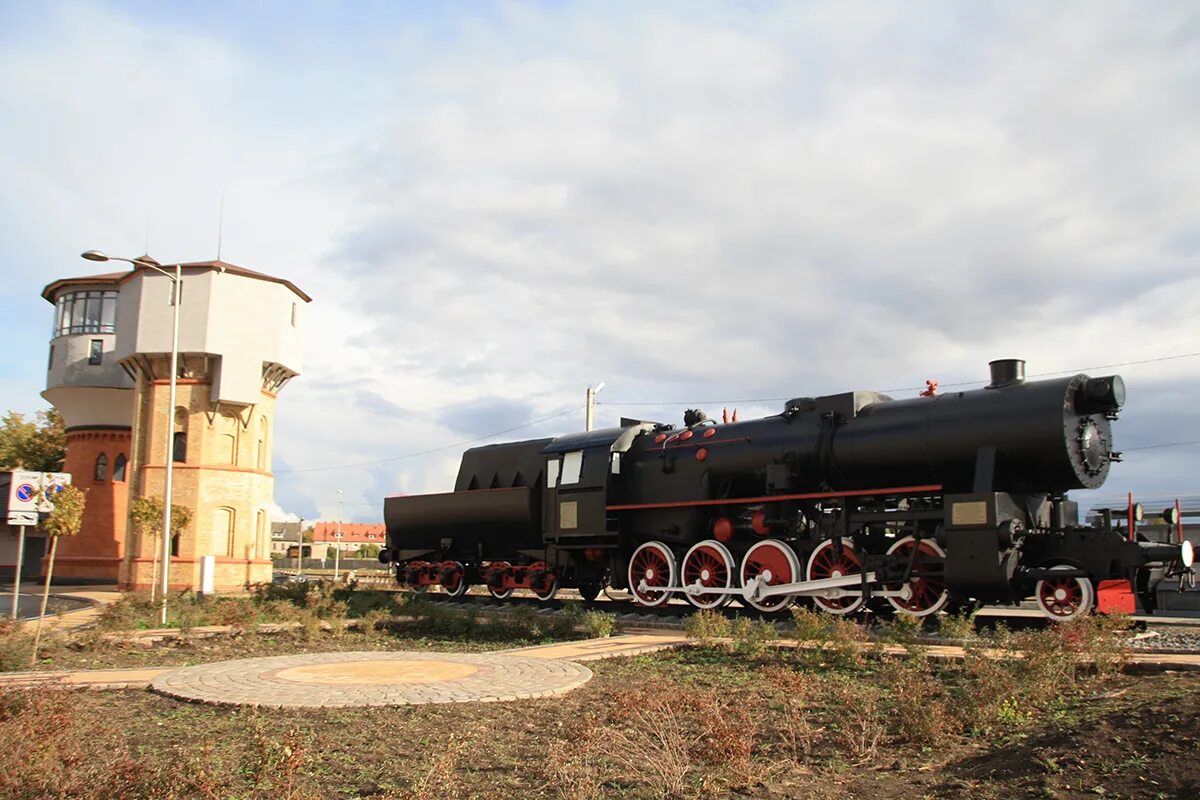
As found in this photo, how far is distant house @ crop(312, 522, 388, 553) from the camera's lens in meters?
99.8

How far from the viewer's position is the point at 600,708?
328 inches

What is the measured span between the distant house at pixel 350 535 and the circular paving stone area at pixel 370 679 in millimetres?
91044

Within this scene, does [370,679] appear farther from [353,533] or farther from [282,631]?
[353,533]

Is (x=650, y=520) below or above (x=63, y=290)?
below

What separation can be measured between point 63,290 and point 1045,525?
42864 millimetres

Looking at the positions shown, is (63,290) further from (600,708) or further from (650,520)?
(600,708)

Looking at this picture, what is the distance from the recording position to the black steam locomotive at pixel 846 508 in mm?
12969

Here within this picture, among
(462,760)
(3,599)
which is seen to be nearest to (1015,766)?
(462,760)

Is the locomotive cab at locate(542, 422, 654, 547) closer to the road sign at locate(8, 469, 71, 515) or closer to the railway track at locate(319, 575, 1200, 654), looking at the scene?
the railway track at locate(319, 575, 1200, 654)

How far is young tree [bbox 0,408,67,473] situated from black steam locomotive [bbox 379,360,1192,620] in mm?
37785

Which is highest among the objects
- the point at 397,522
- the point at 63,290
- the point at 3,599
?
the point at 63,290

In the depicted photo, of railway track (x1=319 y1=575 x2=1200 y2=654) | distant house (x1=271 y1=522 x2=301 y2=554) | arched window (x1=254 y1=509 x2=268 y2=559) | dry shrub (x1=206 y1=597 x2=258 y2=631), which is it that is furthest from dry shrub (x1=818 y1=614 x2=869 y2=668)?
distant house (x1=271 y1=522 x2=301 y2=554)

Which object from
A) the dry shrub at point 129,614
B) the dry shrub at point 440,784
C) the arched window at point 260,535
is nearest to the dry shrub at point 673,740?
the dry shrub at point 440,784

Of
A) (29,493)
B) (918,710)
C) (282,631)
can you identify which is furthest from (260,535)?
(918,710)
